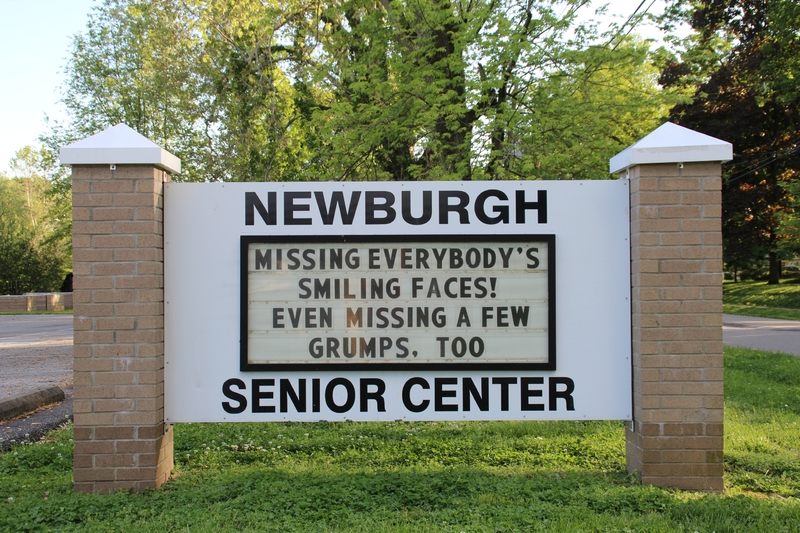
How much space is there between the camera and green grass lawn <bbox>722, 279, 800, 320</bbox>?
980 inches

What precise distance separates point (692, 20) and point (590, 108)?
19591 millimetres

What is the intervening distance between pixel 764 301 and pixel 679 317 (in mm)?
29502

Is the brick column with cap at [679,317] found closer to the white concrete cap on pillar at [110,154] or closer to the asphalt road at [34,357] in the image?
the white concrete cap on pillar at [110,154]

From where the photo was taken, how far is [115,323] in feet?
14.2

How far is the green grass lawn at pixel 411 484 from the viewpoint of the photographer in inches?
144

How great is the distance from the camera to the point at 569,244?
459cm

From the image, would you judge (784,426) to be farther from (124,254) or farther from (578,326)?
(124,254)

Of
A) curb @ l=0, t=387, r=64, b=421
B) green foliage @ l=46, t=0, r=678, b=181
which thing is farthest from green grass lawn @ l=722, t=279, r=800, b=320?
curb @ l=0, t=387, r=64, b=421

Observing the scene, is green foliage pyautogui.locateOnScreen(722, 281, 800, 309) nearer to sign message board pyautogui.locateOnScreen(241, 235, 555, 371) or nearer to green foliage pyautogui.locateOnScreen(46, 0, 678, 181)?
green foliage pyautogui.locateOnScreen(46, 0, 678, 181)

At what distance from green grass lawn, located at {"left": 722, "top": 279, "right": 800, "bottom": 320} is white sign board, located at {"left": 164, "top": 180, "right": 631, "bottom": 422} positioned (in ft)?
70.3

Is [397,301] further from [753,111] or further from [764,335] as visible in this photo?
[753,111]

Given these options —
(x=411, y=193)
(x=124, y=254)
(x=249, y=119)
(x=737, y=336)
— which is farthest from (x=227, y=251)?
(x=737, y=336)

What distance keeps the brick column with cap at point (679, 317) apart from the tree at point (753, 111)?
19896 mm

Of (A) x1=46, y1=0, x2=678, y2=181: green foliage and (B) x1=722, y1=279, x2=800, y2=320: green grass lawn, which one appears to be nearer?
(A) x1=46, y1=0, x2=678, y2=181: green foliage
